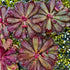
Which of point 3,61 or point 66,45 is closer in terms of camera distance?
point 3,61

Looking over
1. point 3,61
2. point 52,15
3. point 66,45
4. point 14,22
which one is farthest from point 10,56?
point 66,45

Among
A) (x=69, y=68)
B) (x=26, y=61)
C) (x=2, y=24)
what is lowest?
(x=69, y=68)

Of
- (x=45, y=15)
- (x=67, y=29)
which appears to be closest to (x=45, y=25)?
(x=45, y=15)

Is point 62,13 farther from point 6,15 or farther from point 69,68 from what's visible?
point 69,68

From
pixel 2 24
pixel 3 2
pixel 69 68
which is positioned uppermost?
pixel 3 2

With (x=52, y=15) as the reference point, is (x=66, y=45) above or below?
below

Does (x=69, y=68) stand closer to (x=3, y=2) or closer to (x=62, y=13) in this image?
(x=62, y=13)
